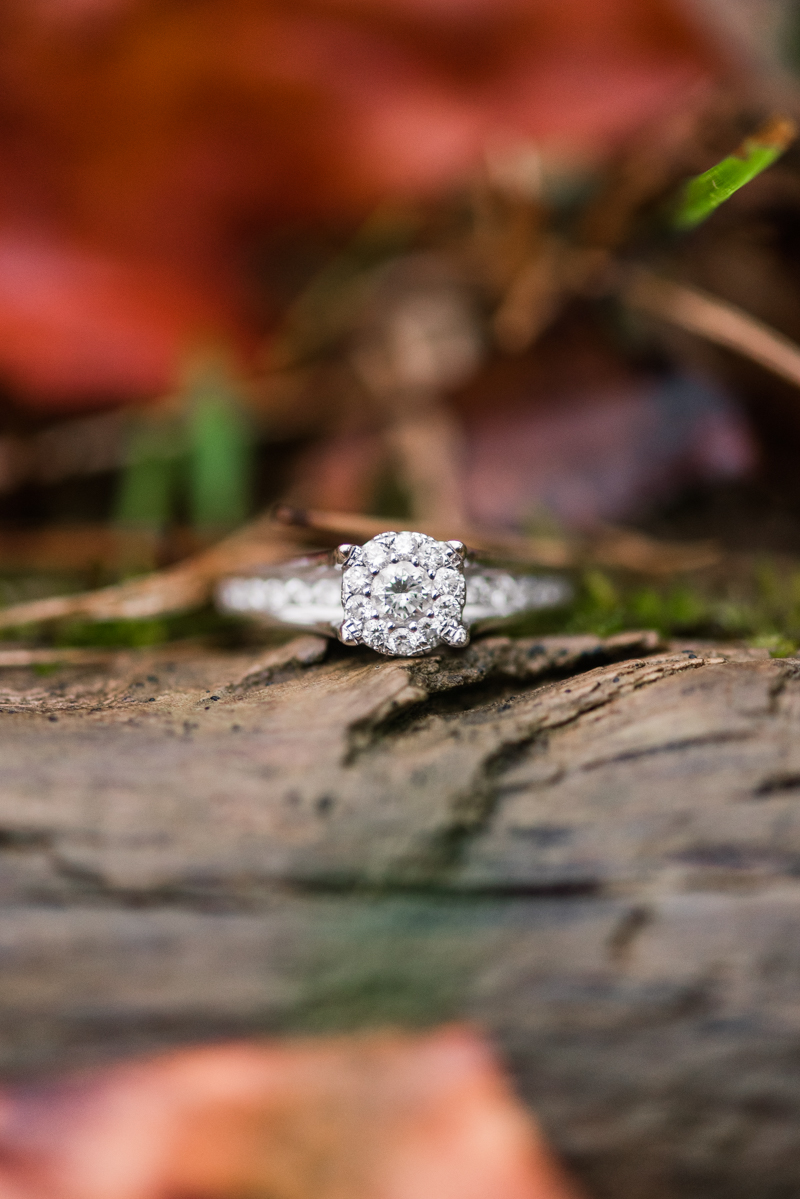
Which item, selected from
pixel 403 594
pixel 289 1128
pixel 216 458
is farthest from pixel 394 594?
pixel 216 458

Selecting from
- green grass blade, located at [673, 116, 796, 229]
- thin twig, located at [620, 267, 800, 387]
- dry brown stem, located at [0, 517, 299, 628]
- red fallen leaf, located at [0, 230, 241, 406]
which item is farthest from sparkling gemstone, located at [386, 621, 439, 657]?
red fallen leaf, located at [0, 230, 241, 406]

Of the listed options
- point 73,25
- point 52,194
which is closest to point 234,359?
point 52,194

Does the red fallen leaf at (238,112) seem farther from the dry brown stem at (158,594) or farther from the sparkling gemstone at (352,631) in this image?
the sparkling gemstone at (352,631)

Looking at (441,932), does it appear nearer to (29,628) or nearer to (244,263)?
(29,628)

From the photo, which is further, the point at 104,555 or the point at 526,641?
the point at 104,555

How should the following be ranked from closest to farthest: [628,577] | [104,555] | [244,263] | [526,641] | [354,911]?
[354,911], [526,641], [628,577], [104,555], [244,263]

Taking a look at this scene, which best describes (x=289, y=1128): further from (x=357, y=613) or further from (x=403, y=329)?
(x=403, y=329)

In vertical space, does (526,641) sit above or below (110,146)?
below

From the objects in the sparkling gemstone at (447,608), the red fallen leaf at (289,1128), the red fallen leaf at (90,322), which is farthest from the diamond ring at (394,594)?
the red fallen leaf at (90,322)

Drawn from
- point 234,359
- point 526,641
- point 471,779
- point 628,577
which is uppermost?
point 234,359
